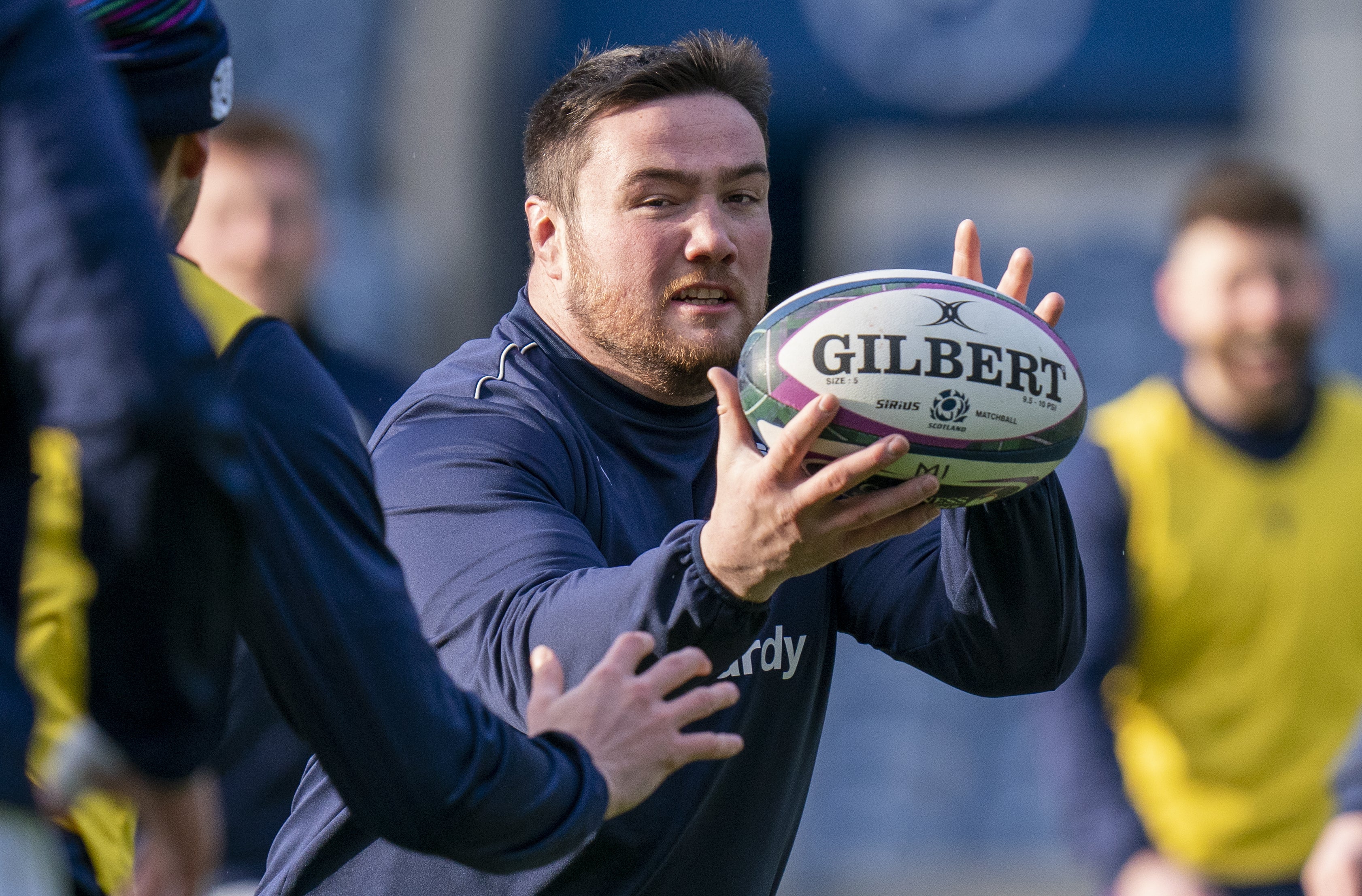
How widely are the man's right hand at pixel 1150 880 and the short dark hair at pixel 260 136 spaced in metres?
3.50

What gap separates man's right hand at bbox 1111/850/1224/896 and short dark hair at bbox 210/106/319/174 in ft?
11.5

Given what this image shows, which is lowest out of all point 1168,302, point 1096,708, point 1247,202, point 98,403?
point 1096,708

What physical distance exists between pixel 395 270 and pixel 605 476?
30.1 feet

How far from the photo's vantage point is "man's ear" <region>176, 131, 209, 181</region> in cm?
253

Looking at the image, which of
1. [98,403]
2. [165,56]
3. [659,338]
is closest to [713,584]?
[659,338]

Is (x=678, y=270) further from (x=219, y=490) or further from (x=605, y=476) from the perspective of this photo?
(x=219, y=490)

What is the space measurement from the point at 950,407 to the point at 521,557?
761mm

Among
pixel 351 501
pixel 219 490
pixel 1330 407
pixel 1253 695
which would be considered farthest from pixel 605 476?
pixel 1330 407

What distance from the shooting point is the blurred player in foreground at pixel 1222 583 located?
532 cm

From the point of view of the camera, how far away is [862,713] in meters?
11.1

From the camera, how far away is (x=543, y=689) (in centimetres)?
260

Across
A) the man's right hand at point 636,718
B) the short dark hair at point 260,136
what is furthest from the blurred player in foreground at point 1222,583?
the man's right hand at point 636,718

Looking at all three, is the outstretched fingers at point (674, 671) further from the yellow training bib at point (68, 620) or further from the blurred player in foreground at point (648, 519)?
the yellow training bib at point (68, 620)

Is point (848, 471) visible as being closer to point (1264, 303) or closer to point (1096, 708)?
point (1096, 708)
